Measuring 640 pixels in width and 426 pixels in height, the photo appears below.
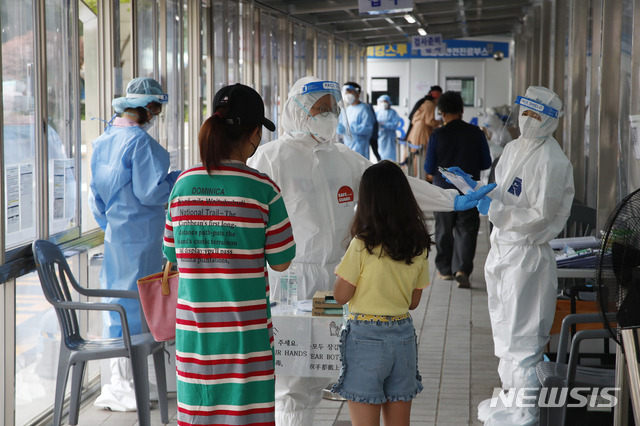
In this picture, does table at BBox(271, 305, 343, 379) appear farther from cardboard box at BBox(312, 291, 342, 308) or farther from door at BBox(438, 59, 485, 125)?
door at BBox(438, 59, 485, 125)

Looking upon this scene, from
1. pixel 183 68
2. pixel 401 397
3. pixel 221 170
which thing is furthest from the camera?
pixel 183 68

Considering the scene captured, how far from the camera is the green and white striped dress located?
2354 millimetres

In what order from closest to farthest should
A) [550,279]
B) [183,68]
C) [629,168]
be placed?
1. [550,279]
2. [629,168]
3. [183,68]

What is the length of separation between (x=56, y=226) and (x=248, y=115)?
6.94ft

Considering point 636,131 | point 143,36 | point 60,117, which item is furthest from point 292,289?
point 143,36

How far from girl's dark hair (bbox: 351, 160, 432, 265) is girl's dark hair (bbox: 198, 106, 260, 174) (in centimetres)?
51

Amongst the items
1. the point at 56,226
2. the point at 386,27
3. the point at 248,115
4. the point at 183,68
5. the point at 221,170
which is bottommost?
the point at 56,226

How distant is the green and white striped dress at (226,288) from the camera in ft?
7.72

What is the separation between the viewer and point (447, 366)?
15.9ft

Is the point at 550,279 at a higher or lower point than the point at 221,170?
lower

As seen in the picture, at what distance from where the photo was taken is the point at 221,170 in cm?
235

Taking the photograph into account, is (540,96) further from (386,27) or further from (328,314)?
(386,27)

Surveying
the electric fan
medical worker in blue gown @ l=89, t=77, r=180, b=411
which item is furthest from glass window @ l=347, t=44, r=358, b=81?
the electric fan

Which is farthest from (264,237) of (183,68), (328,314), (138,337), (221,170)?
(183,68)
